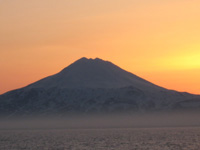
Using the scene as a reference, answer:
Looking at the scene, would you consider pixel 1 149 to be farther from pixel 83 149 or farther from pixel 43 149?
pixel 83 149

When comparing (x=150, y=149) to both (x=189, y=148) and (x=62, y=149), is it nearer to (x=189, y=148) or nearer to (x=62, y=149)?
(x=189, y=148)

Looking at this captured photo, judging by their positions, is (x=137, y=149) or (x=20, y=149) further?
(x=20, y=149)

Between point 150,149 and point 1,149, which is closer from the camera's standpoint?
point 150,149

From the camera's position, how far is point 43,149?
140m

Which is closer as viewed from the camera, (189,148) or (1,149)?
(189,148)

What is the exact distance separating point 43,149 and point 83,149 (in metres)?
11.3

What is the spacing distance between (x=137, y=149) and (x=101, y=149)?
9.48 m

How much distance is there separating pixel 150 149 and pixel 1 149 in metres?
41.2

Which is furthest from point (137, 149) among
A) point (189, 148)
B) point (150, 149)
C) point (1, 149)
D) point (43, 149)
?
point (1, 149)

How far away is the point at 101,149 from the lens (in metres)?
134

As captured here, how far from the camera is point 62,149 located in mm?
137125

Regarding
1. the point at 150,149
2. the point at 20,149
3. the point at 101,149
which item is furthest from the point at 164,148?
the point at 20,149

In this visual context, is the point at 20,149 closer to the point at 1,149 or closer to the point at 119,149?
the point at 1,149

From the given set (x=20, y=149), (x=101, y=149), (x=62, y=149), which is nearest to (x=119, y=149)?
(x=101, y=149)
